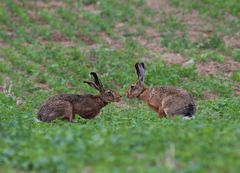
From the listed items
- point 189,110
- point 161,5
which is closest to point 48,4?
point 161,5

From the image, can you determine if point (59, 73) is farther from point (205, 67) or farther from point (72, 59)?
point (205, 67)

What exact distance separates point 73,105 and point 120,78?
489 centimetres

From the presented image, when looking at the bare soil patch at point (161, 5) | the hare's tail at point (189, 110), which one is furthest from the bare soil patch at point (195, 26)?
the hare's tail at point (189, 110)

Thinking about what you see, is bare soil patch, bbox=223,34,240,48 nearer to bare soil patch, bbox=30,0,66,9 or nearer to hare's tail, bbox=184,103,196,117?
bare soil patch, bbox=30,0,66,9

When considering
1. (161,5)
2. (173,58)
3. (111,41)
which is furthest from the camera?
(161,5)

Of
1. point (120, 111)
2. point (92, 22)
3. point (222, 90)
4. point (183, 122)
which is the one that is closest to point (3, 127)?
point (183, 122)

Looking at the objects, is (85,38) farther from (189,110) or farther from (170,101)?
(189,110)

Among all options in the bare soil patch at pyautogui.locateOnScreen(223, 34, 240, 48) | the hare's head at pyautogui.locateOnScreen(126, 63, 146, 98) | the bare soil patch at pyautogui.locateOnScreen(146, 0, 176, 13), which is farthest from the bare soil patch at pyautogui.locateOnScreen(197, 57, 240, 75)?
the bare soil patch at pyautogui.locateOnScreen(146, 0, 176, 13)

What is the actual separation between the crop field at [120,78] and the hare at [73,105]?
0.69 ft

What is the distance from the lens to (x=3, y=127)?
396 inches

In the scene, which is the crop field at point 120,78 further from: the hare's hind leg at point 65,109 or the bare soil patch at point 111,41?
the hare's hind leg at point 65,109

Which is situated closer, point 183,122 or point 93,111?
A: point 183,122

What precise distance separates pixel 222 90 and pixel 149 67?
232 centimetres

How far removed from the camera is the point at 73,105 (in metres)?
12.7
